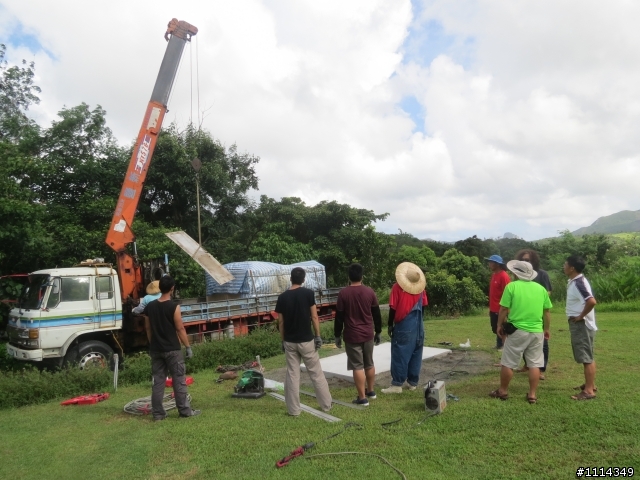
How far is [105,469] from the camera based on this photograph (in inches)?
160

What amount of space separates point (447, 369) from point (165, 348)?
429 cm

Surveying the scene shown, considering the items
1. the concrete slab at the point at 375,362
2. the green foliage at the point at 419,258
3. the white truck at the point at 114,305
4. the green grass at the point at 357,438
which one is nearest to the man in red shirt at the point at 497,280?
the concrete slab at the point at 375,362

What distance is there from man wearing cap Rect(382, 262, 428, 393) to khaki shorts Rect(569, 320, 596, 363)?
1.69m

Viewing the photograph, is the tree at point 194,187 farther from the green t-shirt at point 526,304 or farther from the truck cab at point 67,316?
the green t-shirt at point 526,304

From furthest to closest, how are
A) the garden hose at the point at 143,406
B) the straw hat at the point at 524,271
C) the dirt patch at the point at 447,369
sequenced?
the dirt patch at the point at 447,369 < the garden hose at the point at 143,406 < the straw hat at the point at 524,271

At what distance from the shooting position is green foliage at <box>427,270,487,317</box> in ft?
51.2

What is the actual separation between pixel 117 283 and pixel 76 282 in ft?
2.61

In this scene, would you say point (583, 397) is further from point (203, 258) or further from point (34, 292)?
point (34, 292)

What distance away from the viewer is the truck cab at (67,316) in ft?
26.2

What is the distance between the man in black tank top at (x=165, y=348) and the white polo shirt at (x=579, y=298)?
447 cm

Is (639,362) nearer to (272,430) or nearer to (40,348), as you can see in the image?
(272,430)

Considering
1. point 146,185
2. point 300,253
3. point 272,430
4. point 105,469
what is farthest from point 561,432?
point 146,185

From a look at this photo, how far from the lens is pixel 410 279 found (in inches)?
232

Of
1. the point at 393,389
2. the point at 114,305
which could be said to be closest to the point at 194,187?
the point at 114,305
